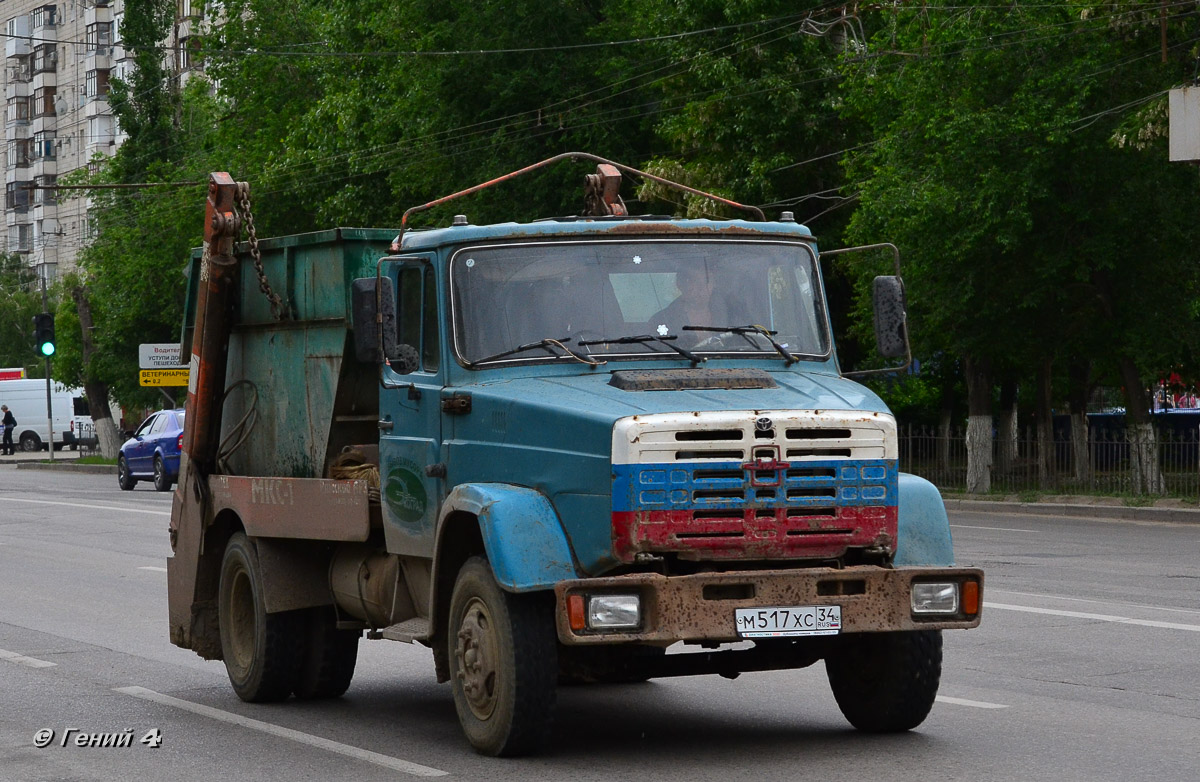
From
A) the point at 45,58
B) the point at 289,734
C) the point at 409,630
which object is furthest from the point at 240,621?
the point at 45,58

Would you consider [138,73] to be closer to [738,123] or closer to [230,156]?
[230,156]

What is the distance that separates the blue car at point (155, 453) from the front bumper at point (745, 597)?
32896 millimetres

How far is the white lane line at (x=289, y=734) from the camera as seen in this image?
7.94 metres

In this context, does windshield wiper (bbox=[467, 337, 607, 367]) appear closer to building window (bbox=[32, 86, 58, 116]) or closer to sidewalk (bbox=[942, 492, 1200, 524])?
sidewalk (bbox=[942, 492, 1200, 524])

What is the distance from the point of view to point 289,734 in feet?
29.6

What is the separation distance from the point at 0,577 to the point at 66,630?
5.35 meters

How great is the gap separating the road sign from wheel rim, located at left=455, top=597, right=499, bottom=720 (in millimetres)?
45103

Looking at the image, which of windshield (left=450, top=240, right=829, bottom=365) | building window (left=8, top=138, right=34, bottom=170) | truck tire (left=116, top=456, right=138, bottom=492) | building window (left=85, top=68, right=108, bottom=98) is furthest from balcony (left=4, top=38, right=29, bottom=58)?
windshield (left=450, top=240, right=829, bottom=365)

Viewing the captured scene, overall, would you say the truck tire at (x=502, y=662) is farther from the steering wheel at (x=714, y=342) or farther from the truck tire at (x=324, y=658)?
the truck tire at (x=324, y=658)

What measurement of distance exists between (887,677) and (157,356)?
1807 inches

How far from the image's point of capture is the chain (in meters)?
10.3

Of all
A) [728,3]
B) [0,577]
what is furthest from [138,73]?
[0,577]

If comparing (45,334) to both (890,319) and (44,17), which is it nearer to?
(890,319)

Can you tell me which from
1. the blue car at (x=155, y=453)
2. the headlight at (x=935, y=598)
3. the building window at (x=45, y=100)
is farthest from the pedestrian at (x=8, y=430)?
the headlight at (x=935, y=598)
